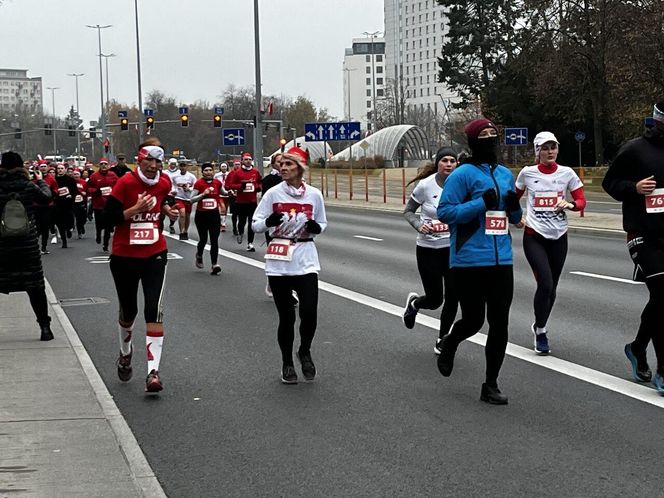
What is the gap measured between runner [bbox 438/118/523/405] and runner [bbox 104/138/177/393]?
213cm

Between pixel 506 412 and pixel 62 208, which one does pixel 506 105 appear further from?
pixel 506 412

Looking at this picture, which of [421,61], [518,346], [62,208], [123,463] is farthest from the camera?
[421,61]

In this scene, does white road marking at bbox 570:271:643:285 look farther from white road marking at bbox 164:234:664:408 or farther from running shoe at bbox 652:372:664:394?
running shoe at bbox 652:372:664:394

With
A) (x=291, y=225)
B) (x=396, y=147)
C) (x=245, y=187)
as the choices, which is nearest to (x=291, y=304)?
(x=291, y=225)

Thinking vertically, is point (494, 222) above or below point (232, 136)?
below

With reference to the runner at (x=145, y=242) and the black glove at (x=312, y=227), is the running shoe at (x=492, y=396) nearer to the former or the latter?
the black glove at (x=312, y=227)

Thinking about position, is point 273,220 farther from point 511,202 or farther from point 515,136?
point 515,136

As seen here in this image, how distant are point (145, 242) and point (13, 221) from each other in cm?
259

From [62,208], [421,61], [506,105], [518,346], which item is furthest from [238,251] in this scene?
[421,61]

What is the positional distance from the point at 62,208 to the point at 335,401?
57.6ft

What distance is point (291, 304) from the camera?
8.25 meters

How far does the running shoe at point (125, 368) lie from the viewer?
832cm

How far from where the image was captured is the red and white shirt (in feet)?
26.0

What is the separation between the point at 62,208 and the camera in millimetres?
24016
